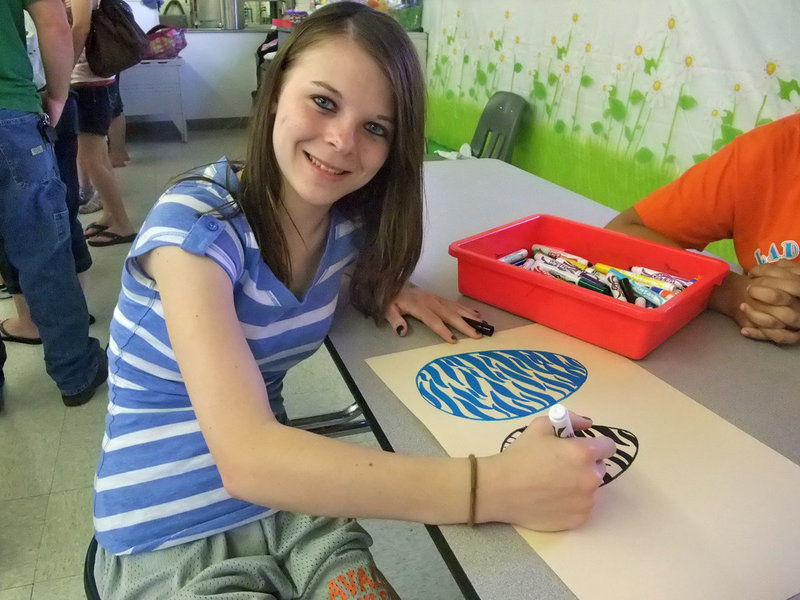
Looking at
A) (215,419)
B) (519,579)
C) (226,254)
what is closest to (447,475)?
(519,579)

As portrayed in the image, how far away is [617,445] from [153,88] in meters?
4.48

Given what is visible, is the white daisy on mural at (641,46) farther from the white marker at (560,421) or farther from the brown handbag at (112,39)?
the brown handbag at (112,39)

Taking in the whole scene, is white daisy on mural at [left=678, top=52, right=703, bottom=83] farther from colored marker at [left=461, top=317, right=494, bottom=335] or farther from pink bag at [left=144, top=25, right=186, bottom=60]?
pink bag at [left=144, top=25, right=186, bottom=60]

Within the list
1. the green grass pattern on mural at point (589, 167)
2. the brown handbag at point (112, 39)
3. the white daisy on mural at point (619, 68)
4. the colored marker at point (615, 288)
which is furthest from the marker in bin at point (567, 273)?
the brown handbag at point (112, 39)

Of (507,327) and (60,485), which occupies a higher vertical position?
(507,327)

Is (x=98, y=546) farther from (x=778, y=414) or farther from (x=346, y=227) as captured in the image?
(x=778, y=414)

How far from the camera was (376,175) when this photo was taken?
2.89 feet

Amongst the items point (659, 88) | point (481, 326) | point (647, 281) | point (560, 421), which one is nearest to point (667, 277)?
point (647, 281)

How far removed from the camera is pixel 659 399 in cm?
71

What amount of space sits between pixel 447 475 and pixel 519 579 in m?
0.11

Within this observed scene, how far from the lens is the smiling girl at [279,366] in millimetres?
556

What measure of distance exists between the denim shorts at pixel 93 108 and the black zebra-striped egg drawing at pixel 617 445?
→ 8.84 feet

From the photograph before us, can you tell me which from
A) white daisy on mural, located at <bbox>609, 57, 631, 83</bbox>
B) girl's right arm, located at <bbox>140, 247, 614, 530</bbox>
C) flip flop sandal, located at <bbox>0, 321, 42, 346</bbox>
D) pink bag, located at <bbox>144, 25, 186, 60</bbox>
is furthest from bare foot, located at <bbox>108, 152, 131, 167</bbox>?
girl's right arm, located at <bbox>140, 247, 614, 530</bbox>

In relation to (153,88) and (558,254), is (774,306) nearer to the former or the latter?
(558,254)
